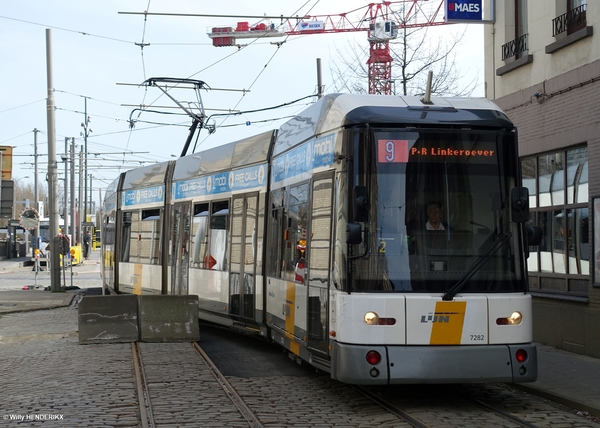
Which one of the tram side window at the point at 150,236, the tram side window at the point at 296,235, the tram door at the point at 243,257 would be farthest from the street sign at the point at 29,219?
the tram side window at the point at 296,235

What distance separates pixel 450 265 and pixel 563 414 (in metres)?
1.90

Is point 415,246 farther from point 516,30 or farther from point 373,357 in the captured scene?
point 516,30

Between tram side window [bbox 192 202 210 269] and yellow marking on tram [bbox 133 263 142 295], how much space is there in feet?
11.9

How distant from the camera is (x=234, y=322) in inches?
542

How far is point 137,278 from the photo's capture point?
19250 millimetres

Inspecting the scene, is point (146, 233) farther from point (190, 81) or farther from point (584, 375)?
point (584, 375)

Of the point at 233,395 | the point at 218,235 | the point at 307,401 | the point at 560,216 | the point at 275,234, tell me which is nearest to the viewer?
the point at 307,401

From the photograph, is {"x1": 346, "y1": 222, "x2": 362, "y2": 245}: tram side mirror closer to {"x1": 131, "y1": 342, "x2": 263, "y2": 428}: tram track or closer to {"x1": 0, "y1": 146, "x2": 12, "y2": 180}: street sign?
{"x1": 131, "y1": 342, "x2": 263, "y2": 428}: tram track

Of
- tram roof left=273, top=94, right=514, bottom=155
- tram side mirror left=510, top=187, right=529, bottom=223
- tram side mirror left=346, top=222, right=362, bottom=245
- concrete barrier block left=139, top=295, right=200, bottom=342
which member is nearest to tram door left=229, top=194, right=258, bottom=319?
concrete barrier block left=139, top=295, right=200, bottom=342

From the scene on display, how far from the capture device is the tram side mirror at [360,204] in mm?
8008

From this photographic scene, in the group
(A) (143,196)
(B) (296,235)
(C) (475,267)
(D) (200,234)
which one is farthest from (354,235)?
(A) (143,196)

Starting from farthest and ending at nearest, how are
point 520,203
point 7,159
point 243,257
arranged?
point 7,159, point 243,257, point 520,203

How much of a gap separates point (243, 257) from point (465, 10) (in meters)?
6.02

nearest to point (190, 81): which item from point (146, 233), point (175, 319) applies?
point (146, 233)
